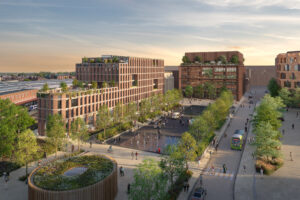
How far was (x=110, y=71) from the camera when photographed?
293 feet

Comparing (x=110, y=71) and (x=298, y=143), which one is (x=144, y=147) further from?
(x=110, y=71)

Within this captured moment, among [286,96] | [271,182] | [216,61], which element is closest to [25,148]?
[271,182]

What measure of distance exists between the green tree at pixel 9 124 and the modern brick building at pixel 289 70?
101 m

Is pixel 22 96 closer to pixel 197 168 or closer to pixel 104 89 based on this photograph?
pixel 104 89

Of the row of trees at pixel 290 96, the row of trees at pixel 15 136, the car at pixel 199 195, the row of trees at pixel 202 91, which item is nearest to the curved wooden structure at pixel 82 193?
the row of trees at pixel 15 136

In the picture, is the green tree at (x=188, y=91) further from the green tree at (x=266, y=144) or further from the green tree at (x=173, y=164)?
the green tree at (x=173, y=164)

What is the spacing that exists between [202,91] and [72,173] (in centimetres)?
11240

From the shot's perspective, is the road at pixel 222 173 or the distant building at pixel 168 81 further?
the distant building at pixel 168 81

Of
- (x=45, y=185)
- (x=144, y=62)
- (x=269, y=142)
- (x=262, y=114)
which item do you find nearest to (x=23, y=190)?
(x=45, y=185)

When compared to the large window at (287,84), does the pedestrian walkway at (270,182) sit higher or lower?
lower

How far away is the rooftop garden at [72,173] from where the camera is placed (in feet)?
96.1

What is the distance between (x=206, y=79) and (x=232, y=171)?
100892 mm

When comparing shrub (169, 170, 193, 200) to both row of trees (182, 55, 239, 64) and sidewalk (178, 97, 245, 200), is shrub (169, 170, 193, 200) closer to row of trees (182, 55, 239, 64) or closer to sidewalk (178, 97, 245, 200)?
sidewalk (178, 97, 245, 200)

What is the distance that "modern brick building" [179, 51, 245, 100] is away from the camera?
426ft
